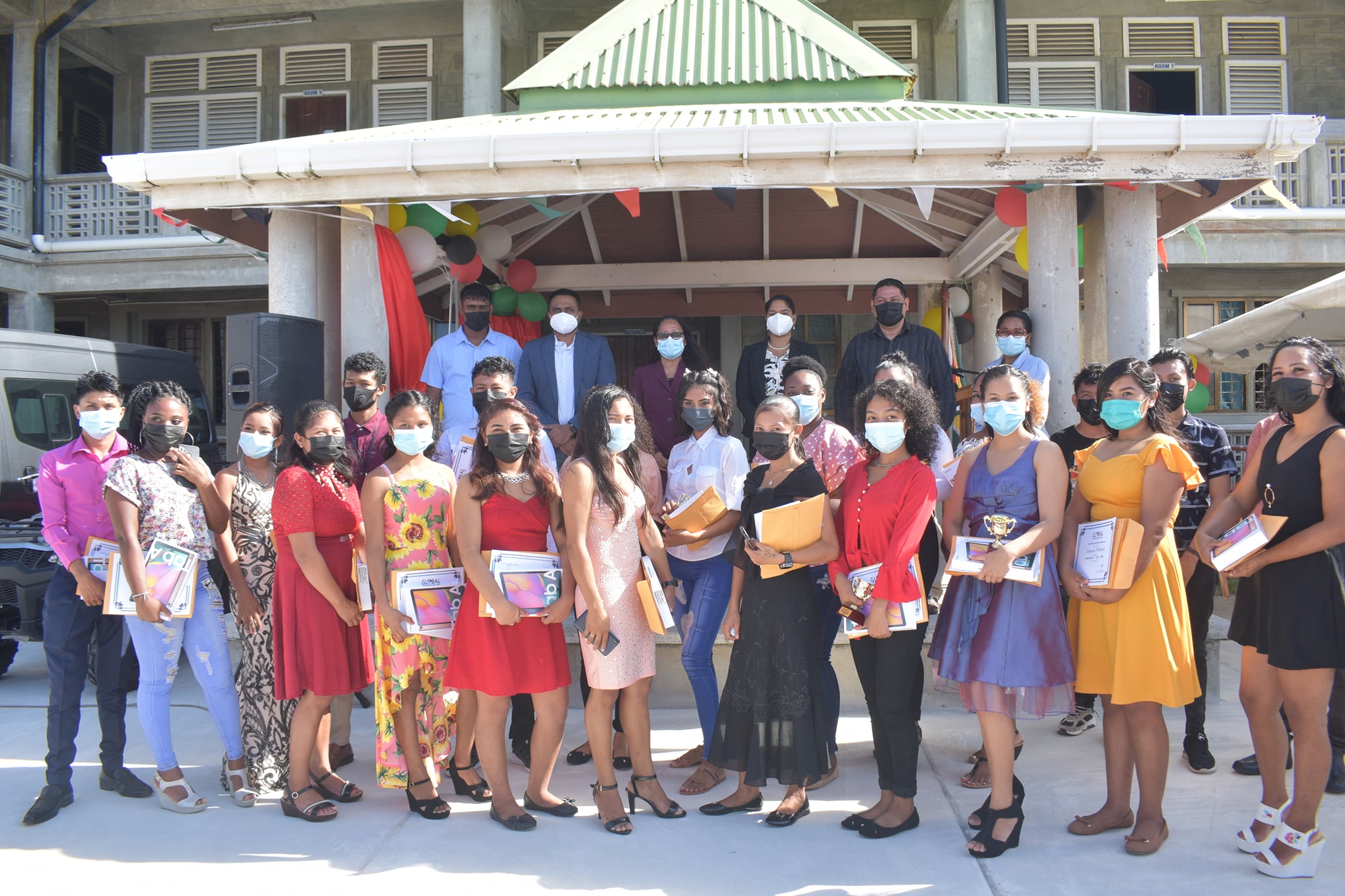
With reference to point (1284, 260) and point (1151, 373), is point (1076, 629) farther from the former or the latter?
point (1284, 260)

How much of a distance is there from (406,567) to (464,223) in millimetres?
3663

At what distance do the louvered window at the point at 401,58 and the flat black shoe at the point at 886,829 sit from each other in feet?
40.6

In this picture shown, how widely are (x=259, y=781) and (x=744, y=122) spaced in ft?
14.7

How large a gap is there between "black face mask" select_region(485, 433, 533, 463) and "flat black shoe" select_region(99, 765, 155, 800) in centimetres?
225

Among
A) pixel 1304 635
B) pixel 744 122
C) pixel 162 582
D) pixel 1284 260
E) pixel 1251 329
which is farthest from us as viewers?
pixel 1284 260

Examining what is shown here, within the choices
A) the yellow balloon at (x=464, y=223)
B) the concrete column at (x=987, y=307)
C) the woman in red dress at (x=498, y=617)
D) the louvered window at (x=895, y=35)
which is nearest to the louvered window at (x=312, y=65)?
the louvered window at (x=895, y=35)

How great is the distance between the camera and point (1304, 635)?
11.4 feet

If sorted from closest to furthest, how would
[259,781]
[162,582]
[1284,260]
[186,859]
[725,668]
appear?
[186,859] → [162,582] → [259,781] → [725,668] → [1284,260]

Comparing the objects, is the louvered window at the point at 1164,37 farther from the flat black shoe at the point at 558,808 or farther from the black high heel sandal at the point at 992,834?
the flat black shoe at the point at 558,808

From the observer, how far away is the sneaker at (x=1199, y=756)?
4516 millimetres

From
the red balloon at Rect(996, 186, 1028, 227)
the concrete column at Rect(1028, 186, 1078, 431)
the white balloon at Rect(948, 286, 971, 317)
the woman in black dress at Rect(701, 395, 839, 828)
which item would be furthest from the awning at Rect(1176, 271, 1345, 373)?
the woman in black dress at Rect(701, 395, 839, 828)

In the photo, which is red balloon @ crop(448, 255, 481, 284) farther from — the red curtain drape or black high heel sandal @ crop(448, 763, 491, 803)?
black high heel sandal @ crop(448, 763, 491, 803)

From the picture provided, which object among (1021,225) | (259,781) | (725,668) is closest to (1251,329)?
(1021,225)

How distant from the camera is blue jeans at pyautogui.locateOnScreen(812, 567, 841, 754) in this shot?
166 inches
